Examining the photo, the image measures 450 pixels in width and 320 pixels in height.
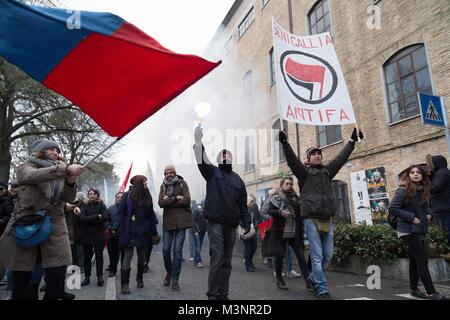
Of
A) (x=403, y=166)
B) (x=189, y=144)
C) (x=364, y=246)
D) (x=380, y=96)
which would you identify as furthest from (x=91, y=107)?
(x=189, y=144)

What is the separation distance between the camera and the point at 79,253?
25.3 feet

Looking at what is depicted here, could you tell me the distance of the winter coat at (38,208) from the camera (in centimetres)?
258

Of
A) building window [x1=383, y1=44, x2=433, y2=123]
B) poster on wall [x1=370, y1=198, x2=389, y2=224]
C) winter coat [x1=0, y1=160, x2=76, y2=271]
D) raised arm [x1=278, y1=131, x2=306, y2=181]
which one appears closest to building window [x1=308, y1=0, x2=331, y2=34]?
building window [x1=383, y1=44, x2=433, y2=123]

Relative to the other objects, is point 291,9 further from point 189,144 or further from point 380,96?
point 189,144

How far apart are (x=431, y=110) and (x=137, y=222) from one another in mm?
5003

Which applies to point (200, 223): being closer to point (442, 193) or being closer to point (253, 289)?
point (253, 289)

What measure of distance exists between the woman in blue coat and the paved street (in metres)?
0.49

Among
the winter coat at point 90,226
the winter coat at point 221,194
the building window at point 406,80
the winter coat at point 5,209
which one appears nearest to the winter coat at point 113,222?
the winter coat at point 90,226

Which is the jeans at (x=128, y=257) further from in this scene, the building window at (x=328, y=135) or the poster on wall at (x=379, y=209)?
the building window at (x=328, y=135)

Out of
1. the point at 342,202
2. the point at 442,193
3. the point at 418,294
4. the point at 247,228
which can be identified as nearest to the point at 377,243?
the point at 442,193

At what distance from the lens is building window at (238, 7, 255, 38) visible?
20.5 m

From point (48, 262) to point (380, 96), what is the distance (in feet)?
34.1

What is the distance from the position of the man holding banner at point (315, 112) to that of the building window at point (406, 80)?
18.5ft

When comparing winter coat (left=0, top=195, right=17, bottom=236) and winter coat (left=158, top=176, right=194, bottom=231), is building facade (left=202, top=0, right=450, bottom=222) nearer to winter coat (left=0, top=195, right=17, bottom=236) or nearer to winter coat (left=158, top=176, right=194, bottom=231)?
winter coat (left=158, top=176, right=194, bottom=231)
